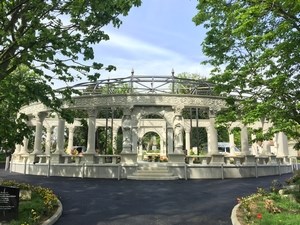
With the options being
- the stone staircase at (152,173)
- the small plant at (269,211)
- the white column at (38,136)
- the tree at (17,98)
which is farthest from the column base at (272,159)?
the tree at (17,98)

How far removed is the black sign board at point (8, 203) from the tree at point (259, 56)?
8138 mm

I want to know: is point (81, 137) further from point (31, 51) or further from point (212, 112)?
point (31, 51)

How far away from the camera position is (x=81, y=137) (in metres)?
48.1

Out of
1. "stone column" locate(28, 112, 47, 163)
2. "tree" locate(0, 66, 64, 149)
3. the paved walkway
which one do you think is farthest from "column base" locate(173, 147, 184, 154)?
"stone column" locate(28, 112, 47, 163)

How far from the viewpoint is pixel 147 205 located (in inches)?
453

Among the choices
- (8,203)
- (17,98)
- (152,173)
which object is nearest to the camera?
(8,203)

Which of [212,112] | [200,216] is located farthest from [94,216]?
[212,112]

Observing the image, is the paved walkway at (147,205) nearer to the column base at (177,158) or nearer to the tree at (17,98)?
the tree at (17,98)

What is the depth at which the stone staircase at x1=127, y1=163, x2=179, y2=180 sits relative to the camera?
2055 cm

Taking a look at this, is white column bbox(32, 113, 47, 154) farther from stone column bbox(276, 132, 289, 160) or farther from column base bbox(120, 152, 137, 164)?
stone column bbox(276, 132, 289, 160)

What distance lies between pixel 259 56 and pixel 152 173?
12.2m

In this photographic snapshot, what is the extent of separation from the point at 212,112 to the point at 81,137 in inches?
1170

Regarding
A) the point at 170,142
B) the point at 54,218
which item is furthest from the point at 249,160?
the point at 54,218

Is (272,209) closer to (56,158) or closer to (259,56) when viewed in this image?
(259,56)
